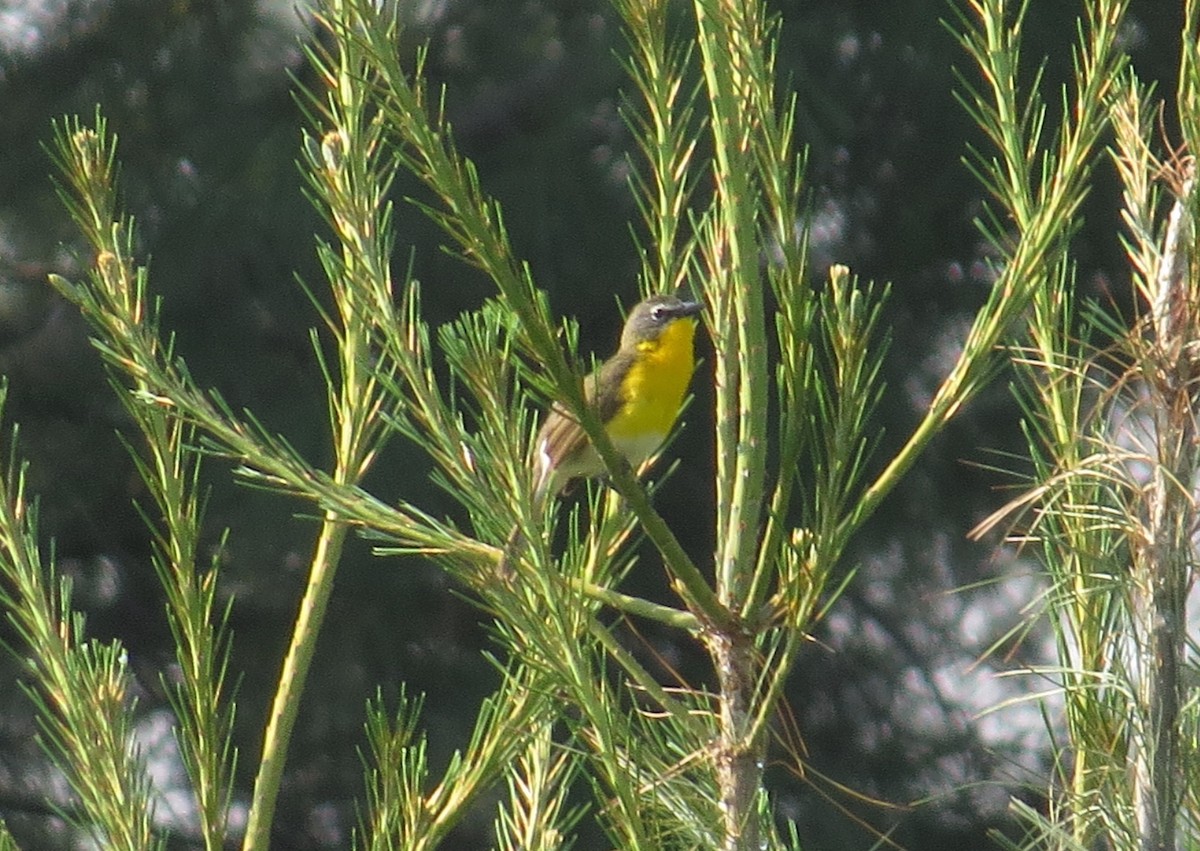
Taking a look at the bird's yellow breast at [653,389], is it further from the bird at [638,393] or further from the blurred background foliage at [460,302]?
the blurred background foliage at [460,302]

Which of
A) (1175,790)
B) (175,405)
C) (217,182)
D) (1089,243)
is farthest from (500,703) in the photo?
(1089,243)

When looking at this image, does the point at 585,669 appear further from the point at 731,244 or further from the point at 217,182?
the point at 217,182

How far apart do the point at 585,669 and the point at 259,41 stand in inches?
155

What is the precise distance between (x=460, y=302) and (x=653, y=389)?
2000mm

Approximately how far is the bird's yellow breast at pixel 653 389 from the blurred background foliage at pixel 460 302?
1724 mm

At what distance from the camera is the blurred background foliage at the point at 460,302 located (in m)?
4.48

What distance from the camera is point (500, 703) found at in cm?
129

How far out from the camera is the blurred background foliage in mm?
4477

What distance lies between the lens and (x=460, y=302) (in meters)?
4.45

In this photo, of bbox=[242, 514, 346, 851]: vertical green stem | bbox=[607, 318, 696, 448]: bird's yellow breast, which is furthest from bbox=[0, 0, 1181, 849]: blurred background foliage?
bbox=[242, 514, 346, 851]: vertical green stem

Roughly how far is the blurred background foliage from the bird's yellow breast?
1724mm

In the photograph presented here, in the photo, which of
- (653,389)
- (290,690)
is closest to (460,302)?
(653,389)

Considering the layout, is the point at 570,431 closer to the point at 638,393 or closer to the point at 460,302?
the point at 638,393

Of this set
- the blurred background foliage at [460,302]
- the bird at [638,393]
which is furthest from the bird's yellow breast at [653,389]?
the blurred background foliage at [460,302]
